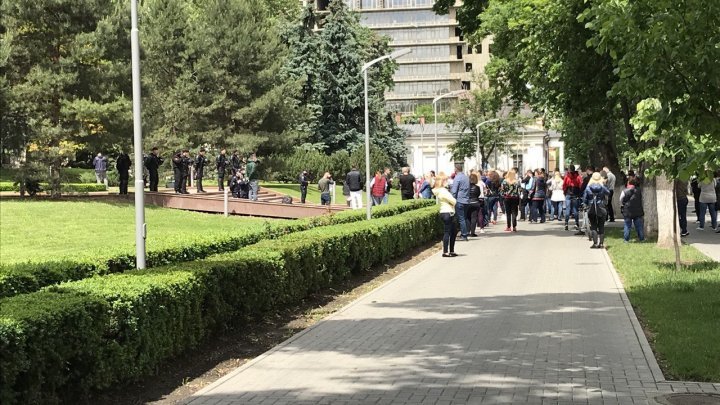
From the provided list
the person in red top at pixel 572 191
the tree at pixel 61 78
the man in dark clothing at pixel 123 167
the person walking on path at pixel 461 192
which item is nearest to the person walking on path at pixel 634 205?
the person walking on path at pixel 461 192

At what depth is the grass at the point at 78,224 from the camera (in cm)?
2332

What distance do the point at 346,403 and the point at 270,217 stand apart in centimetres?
2720

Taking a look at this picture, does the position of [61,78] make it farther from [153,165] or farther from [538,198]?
[538,198]

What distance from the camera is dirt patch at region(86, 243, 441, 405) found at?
7797 millimetres

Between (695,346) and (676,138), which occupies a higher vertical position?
(676,138)

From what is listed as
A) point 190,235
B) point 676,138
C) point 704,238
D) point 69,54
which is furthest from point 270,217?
point 676,138

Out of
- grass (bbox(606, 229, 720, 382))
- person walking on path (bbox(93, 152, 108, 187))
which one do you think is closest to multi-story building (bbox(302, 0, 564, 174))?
person walking on path (bbox(93, 152, 108, 187))

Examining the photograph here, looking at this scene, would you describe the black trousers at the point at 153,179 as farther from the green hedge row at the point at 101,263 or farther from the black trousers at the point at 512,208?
the green hedge row at the point at 101,263

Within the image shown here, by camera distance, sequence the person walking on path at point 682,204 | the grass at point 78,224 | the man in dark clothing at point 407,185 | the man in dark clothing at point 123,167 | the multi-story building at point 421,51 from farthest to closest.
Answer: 1. the multi-story building at point 421,51
2. the man in dark clothing at point 123,167
3. the man in dark clothing at point 407,185
4. the person walking on path at point 682,204
5. the grass at point 78,224

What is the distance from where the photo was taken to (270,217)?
34125mm

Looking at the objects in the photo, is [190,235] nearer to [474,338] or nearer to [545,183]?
[474,338]

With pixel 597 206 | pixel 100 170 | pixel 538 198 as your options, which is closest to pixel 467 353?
pixel 597 206

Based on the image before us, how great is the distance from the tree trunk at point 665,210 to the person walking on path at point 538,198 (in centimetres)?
1371

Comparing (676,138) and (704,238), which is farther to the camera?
(704,238)
